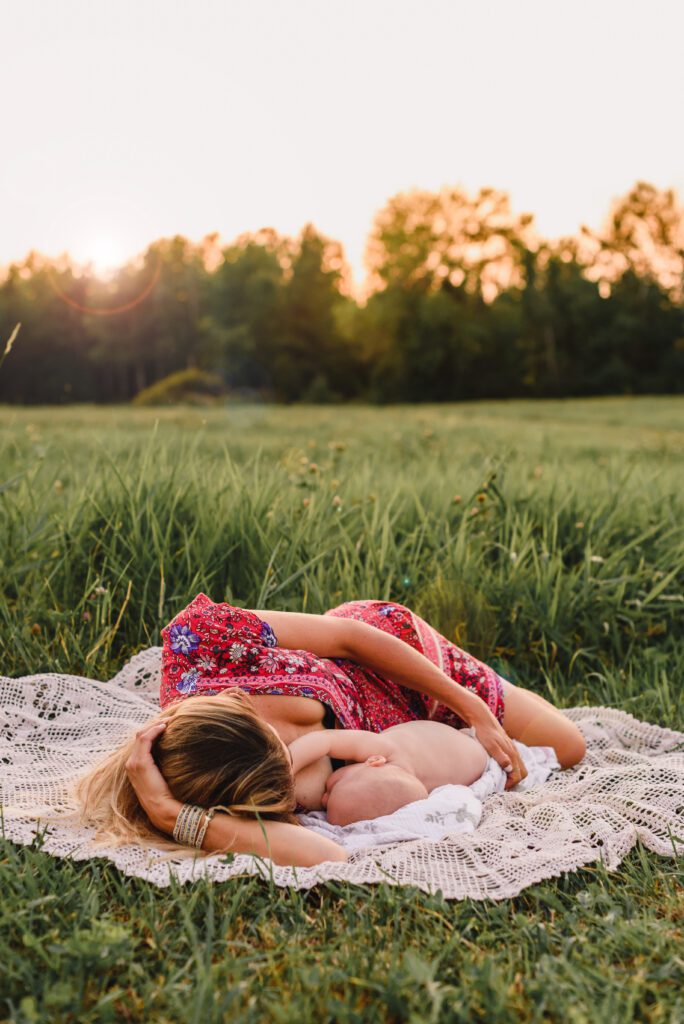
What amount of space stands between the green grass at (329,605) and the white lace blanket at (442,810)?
0.06m

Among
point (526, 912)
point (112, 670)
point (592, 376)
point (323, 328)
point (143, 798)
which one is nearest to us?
point (526, 912)

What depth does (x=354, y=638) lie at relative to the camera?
2891 millimetres

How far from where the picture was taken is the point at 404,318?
4556cm

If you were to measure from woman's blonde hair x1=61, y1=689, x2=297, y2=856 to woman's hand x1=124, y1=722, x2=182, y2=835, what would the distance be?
23 millimetres

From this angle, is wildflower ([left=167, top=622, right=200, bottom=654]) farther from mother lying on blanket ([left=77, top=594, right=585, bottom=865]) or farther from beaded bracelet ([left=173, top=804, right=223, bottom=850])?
beaded bracelet ([left=173, top=804, right=223, bottom=850])

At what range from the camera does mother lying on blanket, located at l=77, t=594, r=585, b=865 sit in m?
2.31

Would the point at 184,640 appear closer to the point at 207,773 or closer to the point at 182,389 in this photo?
the point at 207,773

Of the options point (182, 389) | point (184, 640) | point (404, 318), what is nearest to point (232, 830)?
point (184, 640)

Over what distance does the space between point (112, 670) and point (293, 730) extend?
3.60 feet

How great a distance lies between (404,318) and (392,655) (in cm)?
4396

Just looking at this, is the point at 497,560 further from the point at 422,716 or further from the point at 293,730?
the point at 293,730

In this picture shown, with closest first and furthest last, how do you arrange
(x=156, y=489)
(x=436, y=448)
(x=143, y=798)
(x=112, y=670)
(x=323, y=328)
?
(x=143, y=798) < (x=112, y=670) < (x=156, y=489) < (x=436, y=448) < (x=323, y=328)

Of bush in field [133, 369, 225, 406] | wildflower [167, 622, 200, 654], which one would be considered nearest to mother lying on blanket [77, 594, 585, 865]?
wildflower [167, 622, 200, 654]

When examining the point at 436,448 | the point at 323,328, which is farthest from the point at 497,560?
the point at 323,328
